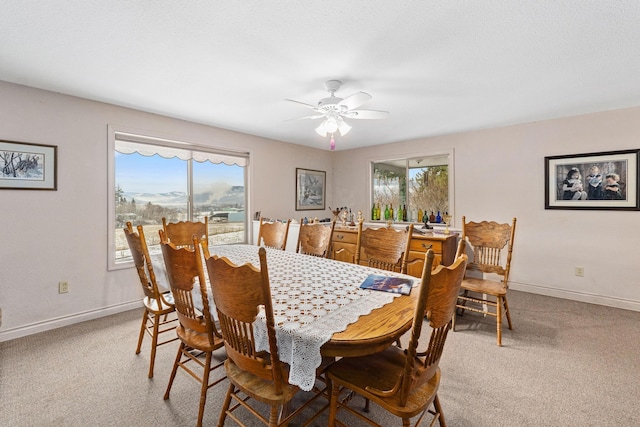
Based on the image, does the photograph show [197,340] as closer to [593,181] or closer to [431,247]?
[431,247]

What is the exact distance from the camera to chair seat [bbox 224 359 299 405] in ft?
4.15

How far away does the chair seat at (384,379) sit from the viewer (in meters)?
1.23

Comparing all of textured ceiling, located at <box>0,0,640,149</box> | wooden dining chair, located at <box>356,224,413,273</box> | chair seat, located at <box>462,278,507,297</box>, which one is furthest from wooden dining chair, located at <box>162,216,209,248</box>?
chair seat, located at <box>462,278,507,297</box>

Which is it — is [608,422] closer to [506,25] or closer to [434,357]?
[434,357]

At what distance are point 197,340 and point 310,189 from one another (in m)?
4.23

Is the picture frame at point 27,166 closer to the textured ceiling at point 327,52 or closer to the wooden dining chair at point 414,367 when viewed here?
the textured ceiling at point 327,52

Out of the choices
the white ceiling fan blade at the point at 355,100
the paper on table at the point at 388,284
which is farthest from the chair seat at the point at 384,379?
the white ceiling fan blade at the point at 355,100

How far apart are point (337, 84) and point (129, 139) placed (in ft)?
8.47

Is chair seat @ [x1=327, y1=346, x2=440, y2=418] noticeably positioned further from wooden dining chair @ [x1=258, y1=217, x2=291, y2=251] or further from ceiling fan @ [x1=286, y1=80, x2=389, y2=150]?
ceiling fan @ [x1=286, y1=80, x2=389, y2=150]

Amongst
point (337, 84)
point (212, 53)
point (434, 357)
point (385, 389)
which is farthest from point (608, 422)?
point (212, 53)

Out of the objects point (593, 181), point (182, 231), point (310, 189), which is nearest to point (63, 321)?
point (182, 231)

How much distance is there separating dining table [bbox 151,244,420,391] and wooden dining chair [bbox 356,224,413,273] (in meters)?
0.33

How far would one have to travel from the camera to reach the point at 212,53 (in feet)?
7.32

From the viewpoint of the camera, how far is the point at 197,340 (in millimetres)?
1792
